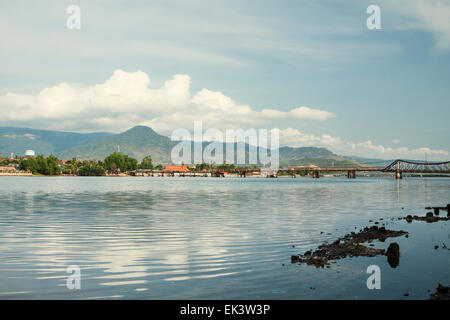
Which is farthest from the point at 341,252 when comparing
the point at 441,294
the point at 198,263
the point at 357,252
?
the point at 198,263

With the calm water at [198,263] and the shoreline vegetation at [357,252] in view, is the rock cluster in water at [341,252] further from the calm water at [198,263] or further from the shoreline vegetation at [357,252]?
the calm water at [198,263]

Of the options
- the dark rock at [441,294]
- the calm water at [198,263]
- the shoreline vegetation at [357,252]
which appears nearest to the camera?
the dark rock at [441,294]

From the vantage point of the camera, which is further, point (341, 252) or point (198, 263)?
point (341, 252)

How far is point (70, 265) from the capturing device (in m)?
21.5

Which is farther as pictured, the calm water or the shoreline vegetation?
the shoreline vegetation

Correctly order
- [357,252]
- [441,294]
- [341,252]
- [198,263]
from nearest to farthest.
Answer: [441,294], [198,263], [341,252], [357,252]

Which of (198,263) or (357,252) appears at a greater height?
(198,263)

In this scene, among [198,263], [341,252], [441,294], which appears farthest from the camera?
[341,252]

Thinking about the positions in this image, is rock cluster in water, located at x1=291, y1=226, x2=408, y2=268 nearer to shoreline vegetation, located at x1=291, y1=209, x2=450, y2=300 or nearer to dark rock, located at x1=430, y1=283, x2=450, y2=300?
shoreline vegetation, located at x1=291, y1=209, x2=450, y2=300

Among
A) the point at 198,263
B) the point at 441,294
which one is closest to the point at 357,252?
the point at 441,294

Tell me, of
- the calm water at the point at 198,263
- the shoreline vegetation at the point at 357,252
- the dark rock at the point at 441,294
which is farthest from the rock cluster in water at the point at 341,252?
the dark rock at the point at 441,294

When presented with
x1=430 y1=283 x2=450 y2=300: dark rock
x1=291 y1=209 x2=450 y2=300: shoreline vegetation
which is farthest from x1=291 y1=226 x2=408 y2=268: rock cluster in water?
x1=430 y1=283 x2=450 y2=300: dark rock

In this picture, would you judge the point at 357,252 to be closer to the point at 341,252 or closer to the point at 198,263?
the point at 341,252

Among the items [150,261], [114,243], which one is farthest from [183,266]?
[114,243]
